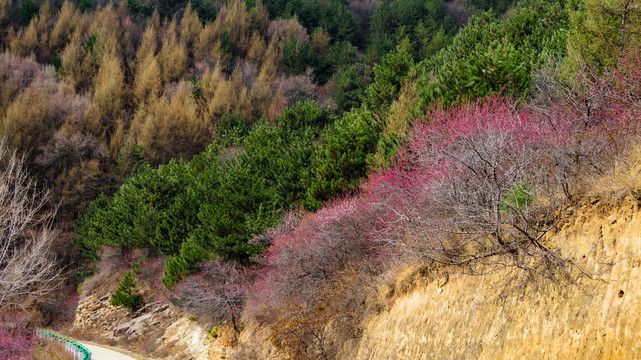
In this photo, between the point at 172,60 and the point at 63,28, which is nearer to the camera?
the point at 172,60

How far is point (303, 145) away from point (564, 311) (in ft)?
64.2

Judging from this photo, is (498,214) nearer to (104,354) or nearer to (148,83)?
(104,354)

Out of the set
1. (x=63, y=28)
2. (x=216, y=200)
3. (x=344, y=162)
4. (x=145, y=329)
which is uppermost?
(x=63, y=28)

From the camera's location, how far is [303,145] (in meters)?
26.0

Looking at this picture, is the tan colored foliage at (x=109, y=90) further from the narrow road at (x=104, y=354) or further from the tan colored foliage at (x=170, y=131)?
the narrow road at (x=104, y=354)

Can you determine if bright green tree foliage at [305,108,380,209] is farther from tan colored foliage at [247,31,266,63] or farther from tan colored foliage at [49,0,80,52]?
tan colored foliage at [49,0,80,52]

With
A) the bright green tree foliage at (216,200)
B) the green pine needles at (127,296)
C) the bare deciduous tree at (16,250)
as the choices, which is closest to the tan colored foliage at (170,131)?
the bright green tree foliage at (216,200)

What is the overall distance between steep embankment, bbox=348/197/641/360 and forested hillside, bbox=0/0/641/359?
1.03ft

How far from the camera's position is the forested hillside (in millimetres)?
9766

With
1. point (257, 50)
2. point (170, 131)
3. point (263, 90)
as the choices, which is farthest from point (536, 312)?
point (257, 50)

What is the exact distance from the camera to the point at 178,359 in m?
24.1

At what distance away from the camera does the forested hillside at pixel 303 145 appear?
977 centimetres

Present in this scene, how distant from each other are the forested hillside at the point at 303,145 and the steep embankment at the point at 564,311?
31 centimetres

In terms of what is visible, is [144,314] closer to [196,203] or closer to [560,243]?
[196,203]
